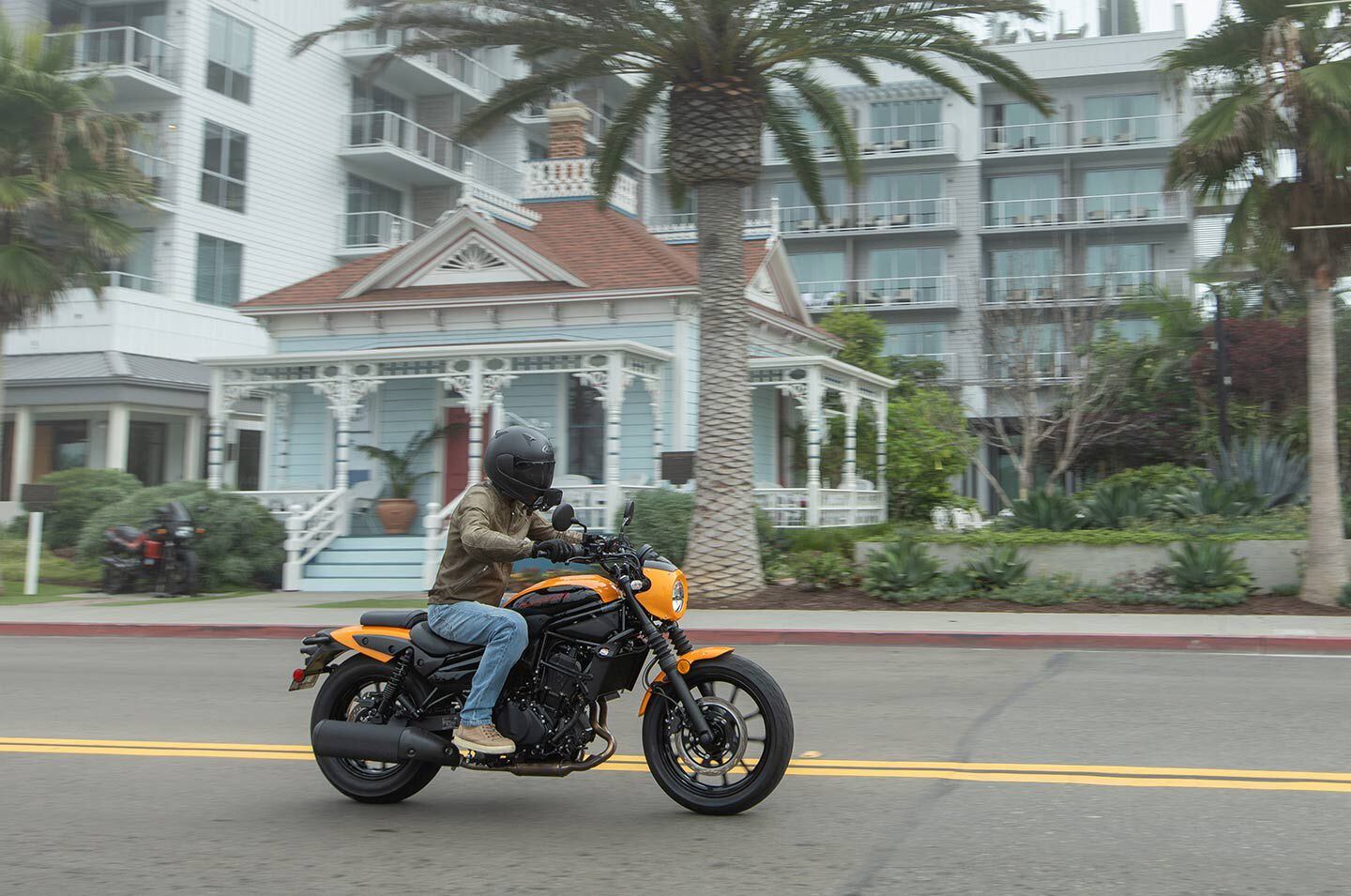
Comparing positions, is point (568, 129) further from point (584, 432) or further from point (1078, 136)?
point (1078, 136)

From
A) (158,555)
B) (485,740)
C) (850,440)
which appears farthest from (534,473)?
(850,440)

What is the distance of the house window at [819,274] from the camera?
4838 centimetres

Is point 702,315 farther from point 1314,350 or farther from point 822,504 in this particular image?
point 1314,350

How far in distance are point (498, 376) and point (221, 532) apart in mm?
4781

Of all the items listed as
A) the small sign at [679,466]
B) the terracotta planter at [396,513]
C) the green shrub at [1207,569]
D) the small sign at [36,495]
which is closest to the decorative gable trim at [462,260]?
the terracotta planter at [396,513]

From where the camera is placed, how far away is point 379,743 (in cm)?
558

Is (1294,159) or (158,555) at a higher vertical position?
(1294,159)

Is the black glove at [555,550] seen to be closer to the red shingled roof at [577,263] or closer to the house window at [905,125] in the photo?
the red shingled roof at [577,263]

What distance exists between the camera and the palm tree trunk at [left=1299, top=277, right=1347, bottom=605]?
14906 mm

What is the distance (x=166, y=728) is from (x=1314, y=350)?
13268 millimetres

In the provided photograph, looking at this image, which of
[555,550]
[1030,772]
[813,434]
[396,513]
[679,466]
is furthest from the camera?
[396,513]

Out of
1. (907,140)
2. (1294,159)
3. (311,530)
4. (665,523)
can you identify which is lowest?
(311,530)

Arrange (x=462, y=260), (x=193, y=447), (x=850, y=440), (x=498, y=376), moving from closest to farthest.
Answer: (x=498, y=376)
(x=850, y=440)
(x=462, y=260)
(x=193, y=447)

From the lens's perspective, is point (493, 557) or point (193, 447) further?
point (193, 447)
